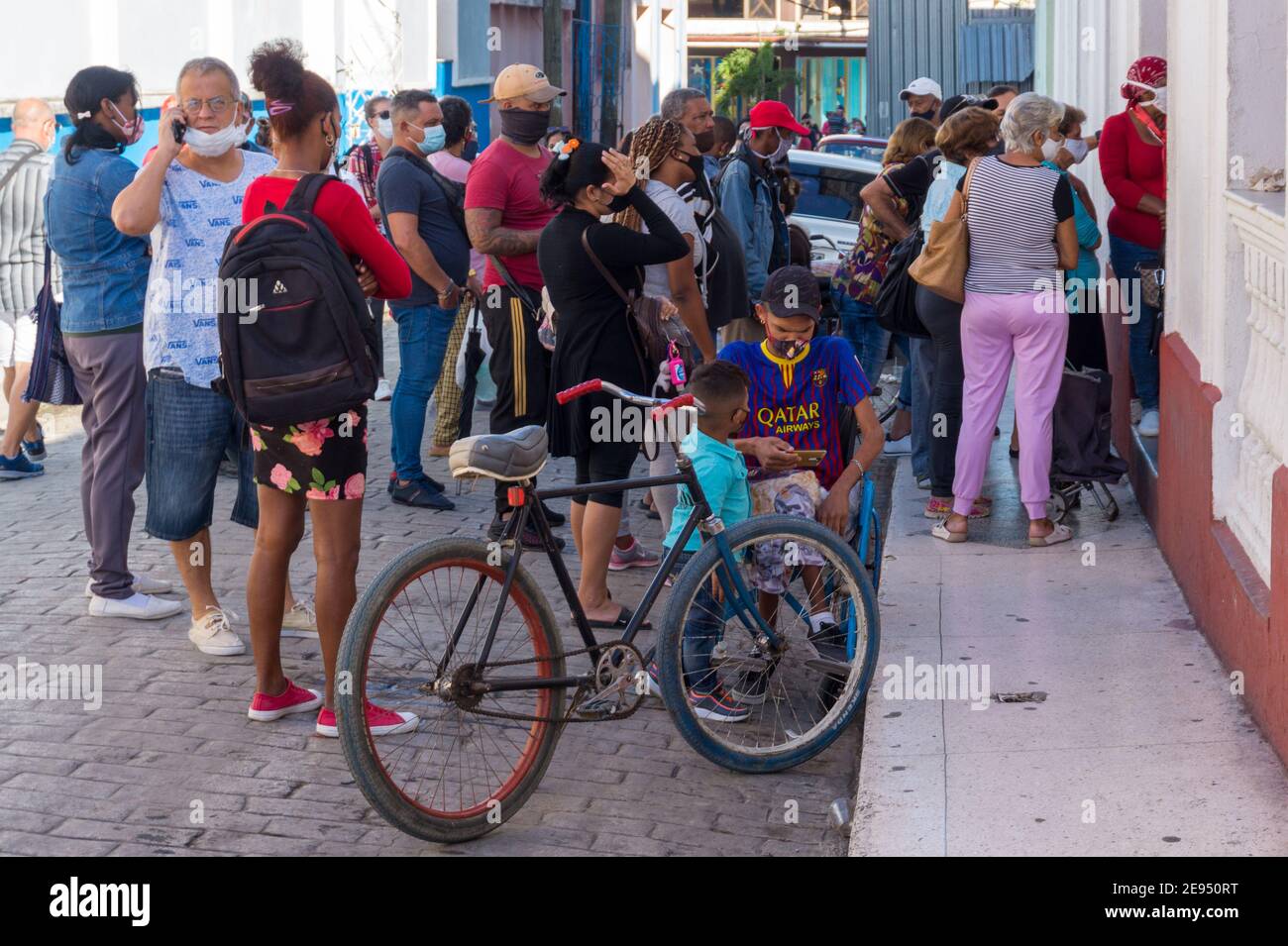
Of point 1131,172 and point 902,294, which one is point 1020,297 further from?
point 1131,172

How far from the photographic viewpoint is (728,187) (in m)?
9.05

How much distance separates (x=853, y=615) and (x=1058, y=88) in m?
10.9

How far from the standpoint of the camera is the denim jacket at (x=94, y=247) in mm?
6305

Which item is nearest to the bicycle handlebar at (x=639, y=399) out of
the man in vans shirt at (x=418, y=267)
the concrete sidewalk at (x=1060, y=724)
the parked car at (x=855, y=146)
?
the concrete sidewalk at (x=1060, y=724)

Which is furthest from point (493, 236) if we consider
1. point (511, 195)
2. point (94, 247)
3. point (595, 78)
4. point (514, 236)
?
point (595, 78)

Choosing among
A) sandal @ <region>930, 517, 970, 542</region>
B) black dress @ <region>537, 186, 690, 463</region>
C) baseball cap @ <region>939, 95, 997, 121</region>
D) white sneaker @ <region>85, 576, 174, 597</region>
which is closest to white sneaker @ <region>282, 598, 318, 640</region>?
white sneaker @ <region>85, 576, 174, 597</region>

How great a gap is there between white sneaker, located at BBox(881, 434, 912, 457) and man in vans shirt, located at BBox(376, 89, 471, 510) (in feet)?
8.85

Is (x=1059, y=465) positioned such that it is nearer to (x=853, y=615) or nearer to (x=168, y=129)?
(x=853, y=615)

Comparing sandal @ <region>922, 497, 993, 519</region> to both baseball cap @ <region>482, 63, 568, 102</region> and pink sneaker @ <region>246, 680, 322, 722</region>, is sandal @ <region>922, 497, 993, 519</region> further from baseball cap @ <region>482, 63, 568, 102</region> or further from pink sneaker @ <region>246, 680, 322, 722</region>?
pink sneaker @ <region>246, 680, 322, 722</region>

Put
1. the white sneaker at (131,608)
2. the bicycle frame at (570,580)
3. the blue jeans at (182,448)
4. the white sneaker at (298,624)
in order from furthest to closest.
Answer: the white sneaker at (131,608) < the white sneaker at (298,624) < the blue jeans at (182,448) < the bicycle frame at (570,580)

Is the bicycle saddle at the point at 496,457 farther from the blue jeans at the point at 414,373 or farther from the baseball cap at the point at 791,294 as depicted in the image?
the blue jeans at the point at 414,373

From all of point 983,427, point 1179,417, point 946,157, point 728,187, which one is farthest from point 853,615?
point 728,187

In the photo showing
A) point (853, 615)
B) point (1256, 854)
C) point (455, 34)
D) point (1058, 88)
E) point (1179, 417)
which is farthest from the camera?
point (455, 34)
